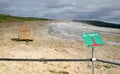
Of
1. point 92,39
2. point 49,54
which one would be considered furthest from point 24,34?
point 92,39

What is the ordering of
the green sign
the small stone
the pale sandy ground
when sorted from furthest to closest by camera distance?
the small stone → the pale sandy ground → the green sign

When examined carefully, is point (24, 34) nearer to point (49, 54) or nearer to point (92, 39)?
point (49, 54)

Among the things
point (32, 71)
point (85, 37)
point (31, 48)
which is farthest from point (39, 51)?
point (85, 37)

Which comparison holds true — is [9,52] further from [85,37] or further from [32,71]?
[85,37]

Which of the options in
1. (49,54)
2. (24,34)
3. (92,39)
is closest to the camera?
(92,39)

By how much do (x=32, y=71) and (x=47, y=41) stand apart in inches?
272

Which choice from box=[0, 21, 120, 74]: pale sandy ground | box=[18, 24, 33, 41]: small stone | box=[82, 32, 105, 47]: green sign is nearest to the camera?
box=[82, 32, 105, 47]: green sign

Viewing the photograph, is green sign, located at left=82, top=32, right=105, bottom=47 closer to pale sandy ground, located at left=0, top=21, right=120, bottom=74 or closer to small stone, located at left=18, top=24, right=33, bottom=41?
pale sandy ground, located at left=0, top=21, right=120, bottom=74

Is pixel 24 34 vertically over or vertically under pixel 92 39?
under

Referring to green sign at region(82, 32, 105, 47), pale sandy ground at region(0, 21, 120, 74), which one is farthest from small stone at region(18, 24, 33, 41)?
green sign at region(82, 32, 105, 47)

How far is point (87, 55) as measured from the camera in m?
17.3

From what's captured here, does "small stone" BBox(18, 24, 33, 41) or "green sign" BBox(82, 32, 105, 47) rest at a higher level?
"green sign" BBox(82, 32, 105, 47)

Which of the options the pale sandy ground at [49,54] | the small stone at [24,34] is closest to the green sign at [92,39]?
the pale sandy ground at [49,54]

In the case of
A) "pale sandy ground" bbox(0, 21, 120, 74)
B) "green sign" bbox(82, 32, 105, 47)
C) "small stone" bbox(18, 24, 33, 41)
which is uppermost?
"green sign" bbox(82, 32, 105, 47)
